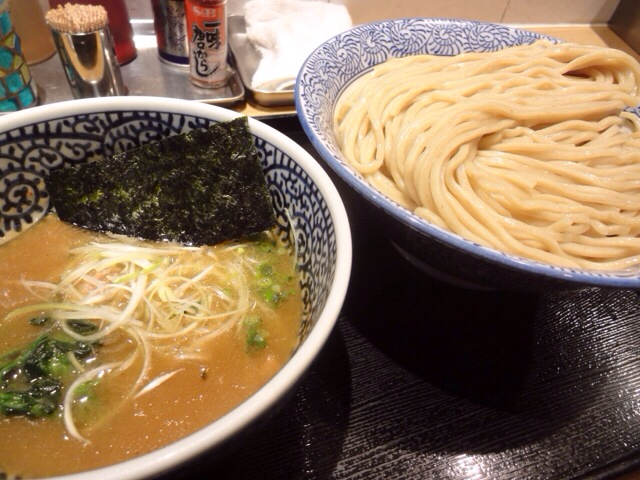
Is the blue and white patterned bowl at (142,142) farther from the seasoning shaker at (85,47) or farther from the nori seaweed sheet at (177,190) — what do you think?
the seasoning shaker at (85,47)

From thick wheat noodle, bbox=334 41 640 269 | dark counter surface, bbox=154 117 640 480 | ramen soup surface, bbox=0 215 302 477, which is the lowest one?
dark counter surface, bbox=154 117 640 480

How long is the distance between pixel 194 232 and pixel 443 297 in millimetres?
638

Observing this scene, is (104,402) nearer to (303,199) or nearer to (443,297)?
(303,199)

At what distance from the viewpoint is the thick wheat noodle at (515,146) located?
114cm

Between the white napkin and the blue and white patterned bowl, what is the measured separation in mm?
916

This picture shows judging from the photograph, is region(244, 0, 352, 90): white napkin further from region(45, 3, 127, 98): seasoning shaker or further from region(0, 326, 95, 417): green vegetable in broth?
region(0, 326, 95, 417): green vegetable in broth

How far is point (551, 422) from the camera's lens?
992mm

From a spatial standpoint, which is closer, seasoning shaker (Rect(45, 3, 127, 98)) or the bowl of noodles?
the bowl of noodles

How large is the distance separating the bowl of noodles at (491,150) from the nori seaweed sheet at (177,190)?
21 cm

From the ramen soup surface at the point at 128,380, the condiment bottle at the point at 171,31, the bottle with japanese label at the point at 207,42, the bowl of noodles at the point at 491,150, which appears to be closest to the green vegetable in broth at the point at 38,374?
the ramen soup surface at the point at 128,380

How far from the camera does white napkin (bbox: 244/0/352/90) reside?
6.31ft

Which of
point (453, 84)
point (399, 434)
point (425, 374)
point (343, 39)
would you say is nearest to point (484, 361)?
point (425, 374)

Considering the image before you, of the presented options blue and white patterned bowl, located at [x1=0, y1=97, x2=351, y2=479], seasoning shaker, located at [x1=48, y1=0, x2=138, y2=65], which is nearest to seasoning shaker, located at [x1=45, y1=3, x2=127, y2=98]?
seasoning shaker, located at [x1=48, y1=0, x2=138, y2=65]

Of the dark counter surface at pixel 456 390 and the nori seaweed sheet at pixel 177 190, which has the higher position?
the nori seaweed sheet at pixel 177 190
